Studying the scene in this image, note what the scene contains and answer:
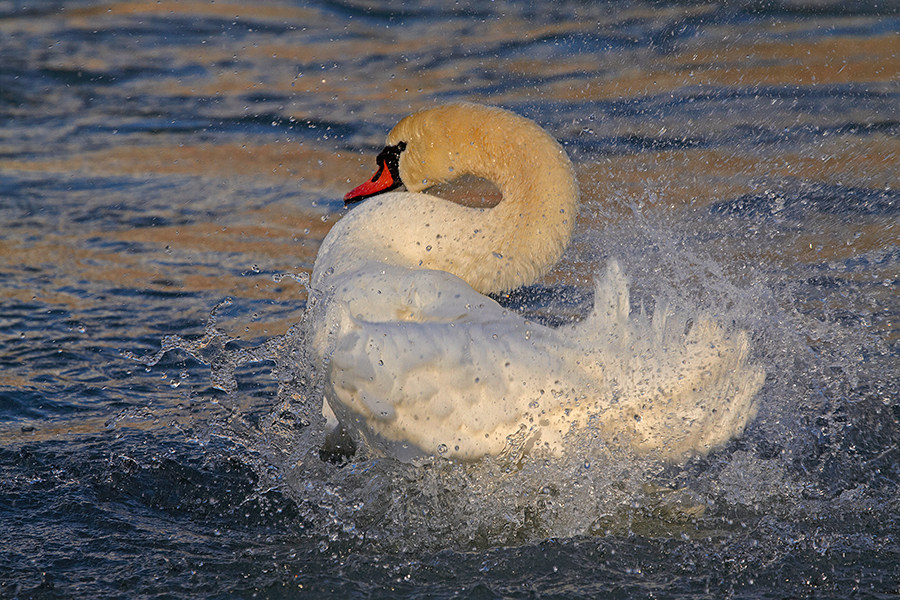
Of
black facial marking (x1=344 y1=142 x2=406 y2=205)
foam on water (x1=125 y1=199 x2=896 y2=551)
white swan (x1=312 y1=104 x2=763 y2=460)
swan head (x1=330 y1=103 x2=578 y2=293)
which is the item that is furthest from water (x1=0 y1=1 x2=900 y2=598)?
black facial marking (x1=344 y1=142 x2=406 y2=205)

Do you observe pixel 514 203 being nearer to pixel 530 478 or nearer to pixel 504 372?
pixel 504 372

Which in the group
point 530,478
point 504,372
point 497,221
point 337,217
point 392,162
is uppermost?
point 392,162

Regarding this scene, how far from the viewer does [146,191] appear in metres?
7.38

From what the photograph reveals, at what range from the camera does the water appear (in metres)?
3.04

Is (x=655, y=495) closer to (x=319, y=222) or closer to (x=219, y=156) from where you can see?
(x=319, y=222)

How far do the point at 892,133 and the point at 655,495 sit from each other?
513cm

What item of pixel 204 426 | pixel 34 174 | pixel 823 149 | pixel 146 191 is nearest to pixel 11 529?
pixel 204 426

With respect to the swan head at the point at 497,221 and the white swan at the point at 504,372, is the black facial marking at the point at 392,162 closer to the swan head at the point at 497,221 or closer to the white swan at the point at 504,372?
the swan head at the point at 497,221

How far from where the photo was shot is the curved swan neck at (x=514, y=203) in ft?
12.7

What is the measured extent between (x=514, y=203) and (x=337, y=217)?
321 centimetres

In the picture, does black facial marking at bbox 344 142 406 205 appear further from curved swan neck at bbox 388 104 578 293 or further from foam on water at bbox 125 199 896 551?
foam on water at bbox 125 199 896 551

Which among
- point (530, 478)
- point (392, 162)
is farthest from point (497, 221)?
point (530, 478)

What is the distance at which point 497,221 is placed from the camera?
3.93m

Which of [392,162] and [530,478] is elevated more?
[392,162]
